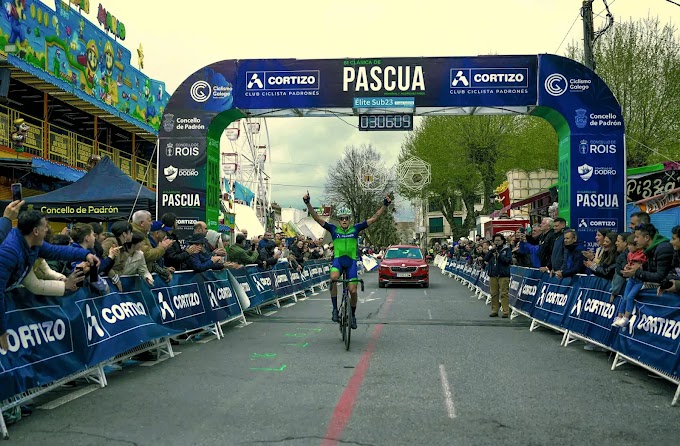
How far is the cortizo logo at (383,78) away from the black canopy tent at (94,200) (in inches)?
258

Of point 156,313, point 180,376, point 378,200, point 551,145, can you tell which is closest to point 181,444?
A: point 180,376

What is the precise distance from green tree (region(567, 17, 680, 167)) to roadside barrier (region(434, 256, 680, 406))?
1491cm

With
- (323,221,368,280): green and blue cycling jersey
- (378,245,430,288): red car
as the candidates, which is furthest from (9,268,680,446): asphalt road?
(378,245,430,288): red car

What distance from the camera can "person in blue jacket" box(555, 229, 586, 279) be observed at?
11.3 metres

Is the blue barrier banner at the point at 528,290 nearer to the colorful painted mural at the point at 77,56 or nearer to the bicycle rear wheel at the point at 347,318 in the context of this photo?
the bicycle rear wheel at the point at 347,318

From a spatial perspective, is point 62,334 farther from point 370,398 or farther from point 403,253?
point 403,253

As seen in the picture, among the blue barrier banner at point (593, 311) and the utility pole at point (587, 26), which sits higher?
the utility pole at point (587, 26)

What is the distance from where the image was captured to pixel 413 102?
18.3 meters

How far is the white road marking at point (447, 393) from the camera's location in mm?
6180

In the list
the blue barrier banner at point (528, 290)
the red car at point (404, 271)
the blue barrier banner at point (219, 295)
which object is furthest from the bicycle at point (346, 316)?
the red car at point (404, 271)

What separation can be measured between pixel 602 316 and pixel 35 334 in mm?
7259

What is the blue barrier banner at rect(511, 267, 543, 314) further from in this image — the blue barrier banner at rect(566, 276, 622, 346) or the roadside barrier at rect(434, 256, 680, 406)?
the blue barrier banner at rect(566, 276, 622, 346)

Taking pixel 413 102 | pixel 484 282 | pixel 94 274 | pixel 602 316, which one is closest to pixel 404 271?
pixel 484 282

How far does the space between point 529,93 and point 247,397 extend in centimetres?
1377
